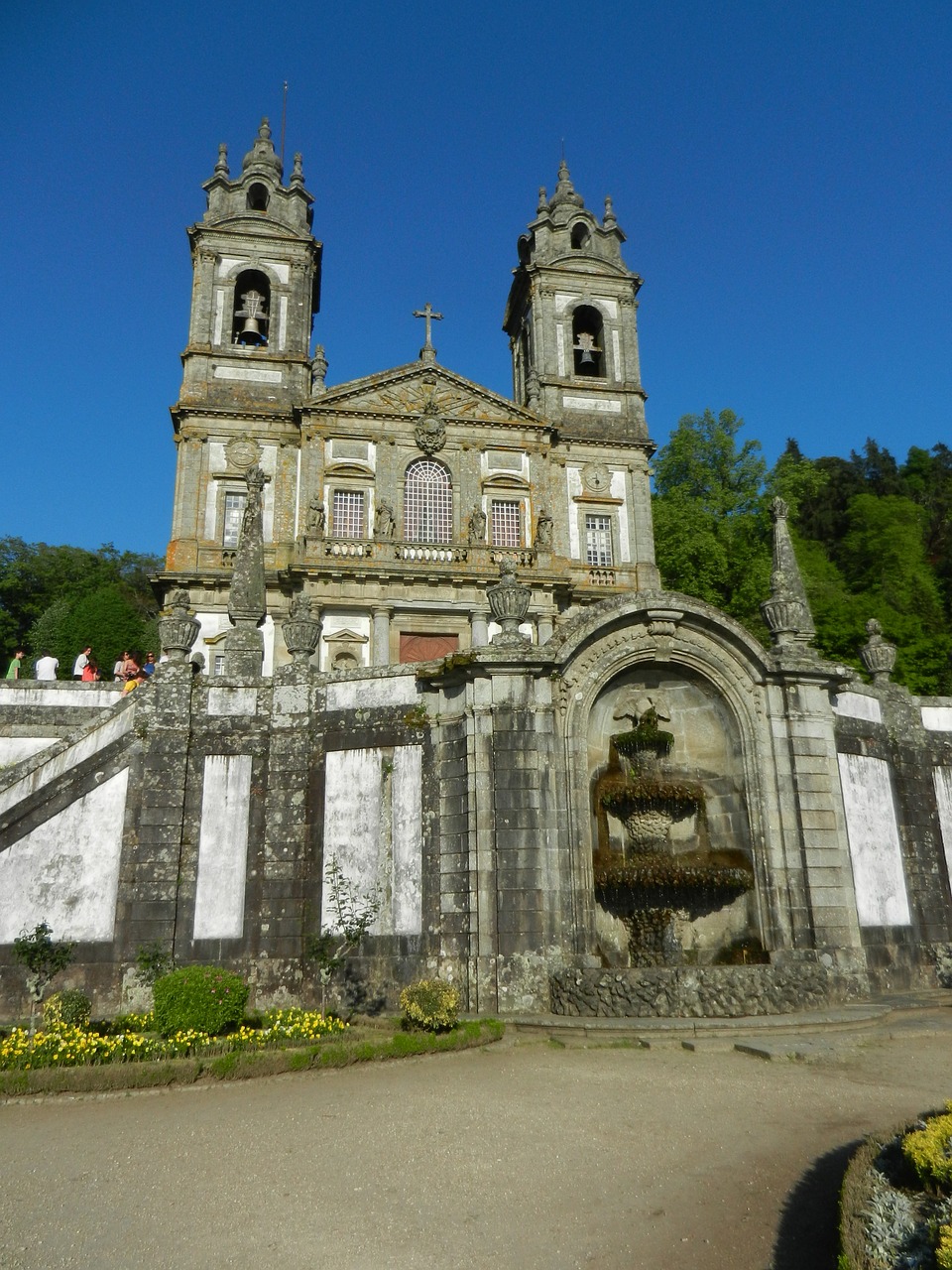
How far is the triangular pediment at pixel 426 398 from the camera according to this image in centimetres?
3466

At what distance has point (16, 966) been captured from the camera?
1280 cm

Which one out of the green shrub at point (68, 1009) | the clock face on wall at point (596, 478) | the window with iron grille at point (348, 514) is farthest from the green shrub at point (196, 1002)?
the clock face on wall at point (596, 478)

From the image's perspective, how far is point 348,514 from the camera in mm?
33844

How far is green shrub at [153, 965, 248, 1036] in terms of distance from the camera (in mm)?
10555

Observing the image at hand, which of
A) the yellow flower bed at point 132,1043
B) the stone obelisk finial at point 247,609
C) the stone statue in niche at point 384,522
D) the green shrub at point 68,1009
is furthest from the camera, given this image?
the stone statue in niche at point 384,522

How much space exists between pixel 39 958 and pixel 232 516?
73.2ft

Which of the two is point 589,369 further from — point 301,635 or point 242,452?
Answer: point 301,635

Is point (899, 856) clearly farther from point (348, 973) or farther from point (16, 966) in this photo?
point (16, 966)

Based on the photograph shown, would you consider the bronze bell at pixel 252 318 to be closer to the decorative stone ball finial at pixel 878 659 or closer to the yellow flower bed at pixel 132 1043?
the decorative stone ball finial at pixel 878 659

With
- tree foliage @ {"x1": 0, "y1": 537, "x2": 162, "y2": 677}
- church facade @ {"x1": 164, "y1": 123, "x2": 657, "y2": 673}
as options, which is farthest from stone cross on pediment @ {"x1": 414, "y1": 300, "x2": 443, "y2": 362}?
tree foliage @ {"x1": 0, "y1": 537, "x2": 162, "y2": 677}

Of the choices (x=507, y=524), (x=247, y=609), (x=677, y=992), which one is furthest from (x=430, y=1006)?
(x=507, y=524)

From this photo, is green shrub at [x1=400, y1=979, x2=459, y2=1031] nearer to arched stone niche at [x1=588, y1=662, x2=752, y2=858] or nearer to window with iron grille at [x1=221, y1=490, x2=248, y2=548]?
arched stone niche at [x1=588, y1=662, x2=752, y2=858]

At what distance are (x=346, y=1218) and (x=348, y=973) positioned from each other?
737 centimetres

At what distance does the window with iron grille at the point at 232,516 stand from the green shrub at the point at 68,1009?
22.4m
